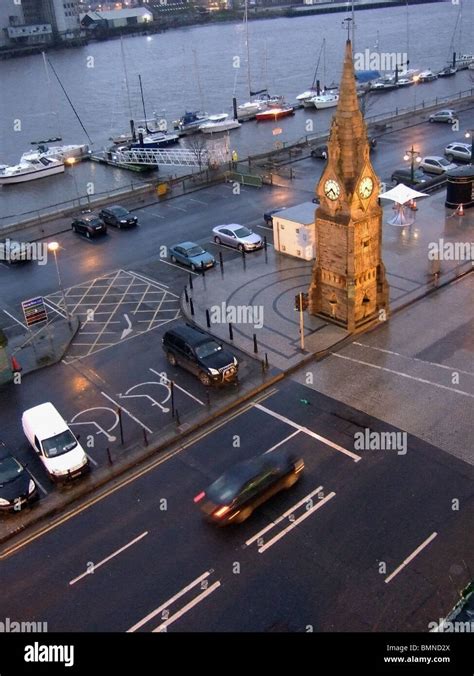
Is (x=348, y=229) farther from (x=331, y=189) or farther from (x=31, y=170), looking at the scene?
(x=31, y=170)

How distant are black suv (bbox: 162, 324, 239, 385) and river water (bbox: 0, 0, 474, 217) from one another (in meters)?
43.1

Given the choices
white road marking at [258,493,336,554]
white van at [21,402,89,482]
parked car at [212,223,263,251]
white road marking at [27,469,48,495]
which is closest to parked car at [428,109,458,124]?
parked car at [212,223,263,251]

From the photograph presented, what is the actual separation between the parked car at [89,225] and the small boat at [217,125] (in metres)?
44.8

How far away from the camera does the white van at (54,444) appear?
2141 cm

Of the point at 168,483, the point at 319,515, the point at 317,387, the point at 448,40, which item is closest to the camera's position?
the point at 319,515

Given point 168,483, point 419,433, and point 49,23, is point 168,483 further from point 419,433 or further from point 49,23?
point 49,23

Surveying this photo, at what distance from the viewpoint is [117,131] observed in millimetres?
Answer: 94312

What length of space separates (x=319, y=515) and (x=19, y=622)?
8.92 metres

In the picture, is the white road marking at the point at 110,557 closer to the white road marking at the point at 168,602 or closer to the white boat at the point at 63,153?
the white road marking at the point at 168,602

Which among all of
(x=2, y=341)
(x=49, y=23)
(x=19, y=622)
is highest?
(x=49, y=23)

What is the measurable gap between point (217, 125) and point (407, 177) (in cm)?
4411

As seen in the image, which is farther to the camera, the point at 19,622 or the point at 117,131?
the point at 117,131

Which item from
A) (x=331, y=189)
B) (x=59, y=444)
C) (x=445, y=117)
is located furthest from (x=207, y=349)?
(x=445, y=117)

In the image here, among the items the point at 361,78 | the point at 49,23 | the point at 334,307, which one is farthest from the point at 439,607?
the point at 49,23
